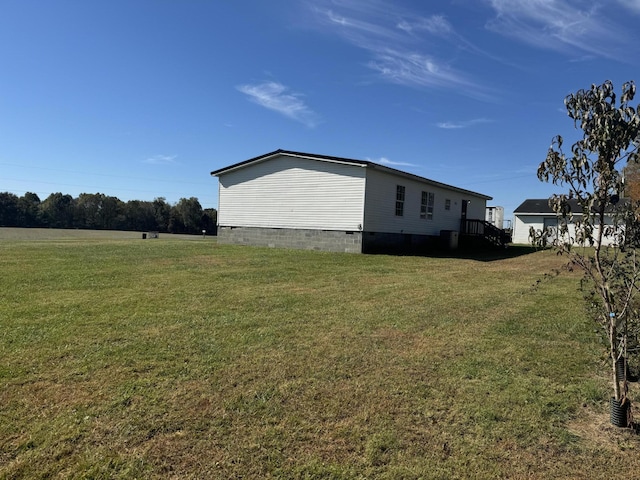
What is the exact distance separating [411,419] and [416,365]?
3.59 feet

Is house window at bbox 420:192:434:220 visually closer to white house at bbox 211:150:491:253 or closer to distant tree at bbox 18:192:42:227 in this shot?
white house at bbox 211:150:491:253

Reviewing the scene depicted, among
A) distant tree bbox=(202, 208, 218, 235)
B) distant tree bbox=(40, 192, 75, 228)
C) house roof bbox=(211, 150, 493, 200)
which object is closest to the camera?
house roof bbox=(211, 150, 493, 200)

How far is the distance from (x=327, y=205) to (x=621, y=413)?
594 inches

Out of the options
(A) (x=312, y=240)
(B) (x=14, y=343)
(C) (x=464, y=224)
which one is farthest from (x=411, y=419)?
(C) (x=464, y=224)

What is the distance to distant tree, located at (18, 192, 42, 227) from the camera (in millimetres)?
63438

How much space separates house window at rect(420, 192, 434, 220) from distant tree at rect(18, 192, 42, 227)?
214 ft

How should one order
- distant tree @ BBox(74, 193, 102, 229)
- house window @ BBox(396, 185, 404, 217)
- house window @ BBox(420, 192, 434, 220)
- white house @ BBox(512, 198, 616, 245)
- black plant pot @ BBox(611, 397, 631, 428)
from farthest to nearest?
distant tree @ BBox(74, 193, 102, 229)
white house @ BBox(512, 198, 616, 245)
house window @ BBox(420, 192, 434, 220)
house window @ BBox(396, 185, 404, 217)
black plant pot @ BBox(611, 397, 631, 428)

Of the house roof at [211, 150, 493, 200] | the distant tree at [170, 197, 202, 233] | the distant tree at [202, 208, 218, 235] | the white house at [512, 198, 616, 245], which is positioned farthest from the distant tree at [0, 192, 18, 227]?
the white house at [512, 198, 616, 245]

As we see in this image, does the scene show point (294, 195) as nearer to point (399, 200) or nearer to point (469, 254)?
point (399, 200)

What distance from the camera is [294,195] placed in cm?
1880

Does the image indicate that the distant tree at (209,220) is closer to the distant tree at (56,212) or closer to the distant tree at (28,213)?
the distant tree at (56,212)

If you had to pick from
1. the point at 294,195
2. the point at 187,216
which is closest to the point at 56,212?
the point at 187,216

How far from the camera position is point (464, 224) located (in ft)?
81.2

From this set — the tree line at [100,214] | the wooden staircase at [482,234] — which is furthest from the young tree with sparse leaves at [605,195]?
the tree line at [100,214]
